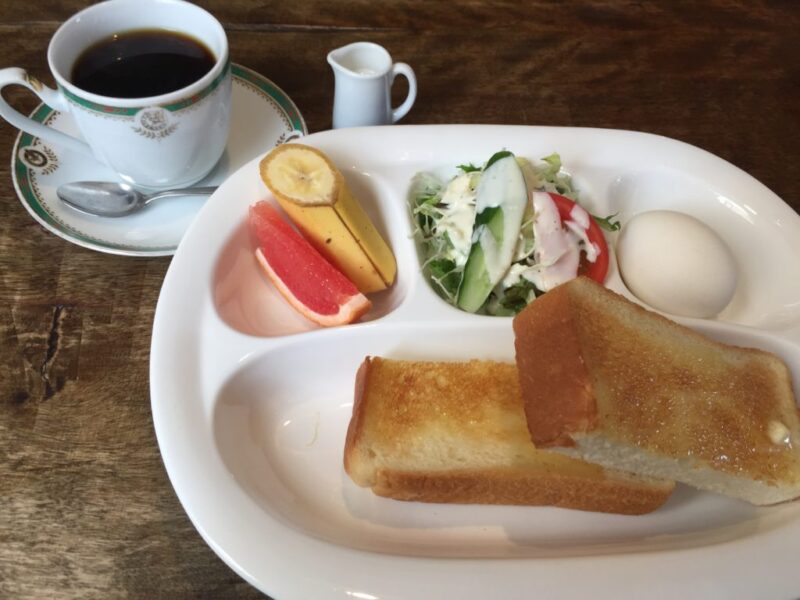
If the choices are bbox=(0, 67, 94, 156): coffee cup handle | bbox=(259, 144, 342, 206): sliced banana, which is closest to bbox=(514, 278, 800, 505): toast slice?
bbox=(259, 144, 342, 206): sliced banana

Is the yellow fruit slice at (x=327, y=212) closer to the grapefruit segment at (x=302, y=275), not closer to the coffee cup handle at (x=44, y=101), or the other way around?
the grapefruit segment at (x=302, y=275)

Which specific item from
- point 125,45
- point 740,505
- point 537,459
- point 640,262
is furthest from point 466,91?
point 740,505

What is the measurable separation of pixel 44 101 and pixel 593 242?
3.53ft

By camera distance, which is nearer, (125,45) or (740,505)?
(740,505)

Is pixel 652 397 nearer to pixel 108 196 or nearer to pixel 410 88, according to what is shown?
pixel 410 88

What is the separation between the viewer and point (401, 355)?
1.15 m

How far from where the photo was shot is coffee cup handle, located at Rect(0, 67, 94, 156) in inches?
47.2

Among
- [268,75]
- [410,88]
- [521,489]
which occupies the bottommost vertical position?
[521,489]

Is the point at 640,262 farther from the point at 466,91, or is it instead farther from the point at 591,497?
the point at 466,91

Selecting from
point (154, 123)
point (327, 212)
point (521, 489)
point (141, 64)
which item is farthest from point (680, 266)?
point (141, 64)

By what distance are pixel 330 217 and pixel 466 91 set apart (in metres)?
0.71

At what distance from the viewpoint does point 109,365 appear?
1180mm

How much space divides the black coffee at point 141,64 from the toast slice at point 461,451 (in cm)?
69

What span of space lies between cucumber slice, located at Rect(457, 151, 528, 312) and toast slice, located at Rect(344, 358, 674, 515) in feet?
0.58
